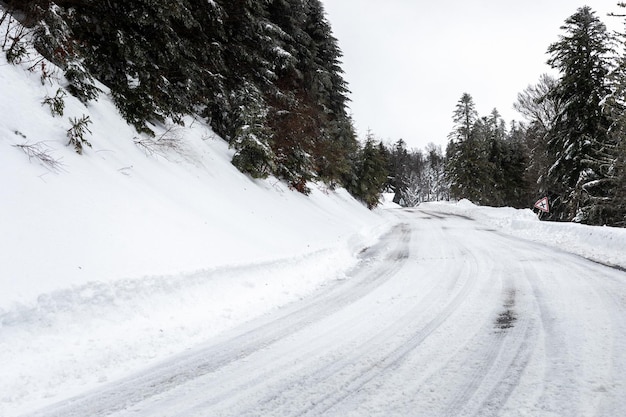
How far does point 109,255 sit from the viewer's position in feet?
16.5

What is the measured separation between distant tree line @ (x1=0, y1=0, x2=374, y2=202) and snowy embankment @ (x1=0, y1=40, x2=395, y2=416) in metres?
0.75

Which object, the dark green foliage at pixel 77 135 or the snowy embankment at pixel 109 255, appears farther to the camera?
the dark green foliage at pixel 77 135

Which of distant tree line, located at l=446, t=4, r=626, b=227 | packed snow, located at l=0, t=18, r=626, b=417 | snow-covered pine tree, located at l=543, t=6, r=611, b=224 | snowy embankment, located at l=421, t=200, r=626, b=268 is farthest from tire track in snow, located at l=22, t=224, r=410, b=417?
snow-covered pine tree, located at l=543, t=6, r=611, b=224

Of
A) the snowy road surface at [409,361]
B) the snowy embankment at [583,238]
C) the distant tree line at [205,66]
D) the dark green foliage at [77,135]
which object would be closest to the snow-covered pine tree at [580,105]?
the snowy embankment at [583,238]

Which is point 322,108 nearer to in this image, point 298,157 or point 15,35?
point 298,157

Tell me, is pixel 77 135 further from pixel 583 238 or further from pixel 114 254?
pixel 583 238

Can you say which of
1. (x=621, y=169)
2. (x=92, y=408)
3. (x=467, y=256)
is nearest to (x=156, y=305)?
(x=92, y=408)

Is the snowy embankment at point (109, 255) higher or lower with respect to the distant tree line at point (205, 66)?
lower

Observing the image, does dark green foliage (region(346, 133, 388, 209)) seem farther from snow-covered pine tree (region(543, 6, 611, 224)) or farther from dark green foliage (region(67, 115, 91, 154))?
dark green foliage (region(67, 115, 91, 154))

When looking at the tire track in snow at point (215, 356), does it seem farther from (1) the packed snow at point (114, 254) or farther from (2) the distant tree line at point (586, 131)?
(2) the distant tree line at point (586, 131)

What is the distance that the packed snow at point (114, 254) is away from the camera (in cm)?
354

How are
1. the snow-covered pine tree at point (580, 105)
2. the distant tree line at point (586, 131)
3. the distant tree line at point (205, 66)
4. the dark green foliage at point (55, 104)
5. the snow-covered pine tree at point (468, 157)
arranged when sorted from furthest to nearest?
the snow-covered pine tree at point (468, 157), the snow-covered pine tree at point (580, 105), the distant tree line at point (586, 131), the distant tree line at point (205, 66), the dark green foliage at point (55, 104)

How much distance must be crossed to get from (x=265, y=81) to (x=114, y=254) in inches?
501

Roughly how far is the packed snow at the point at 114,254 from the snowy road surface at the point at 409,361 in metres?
0.47
